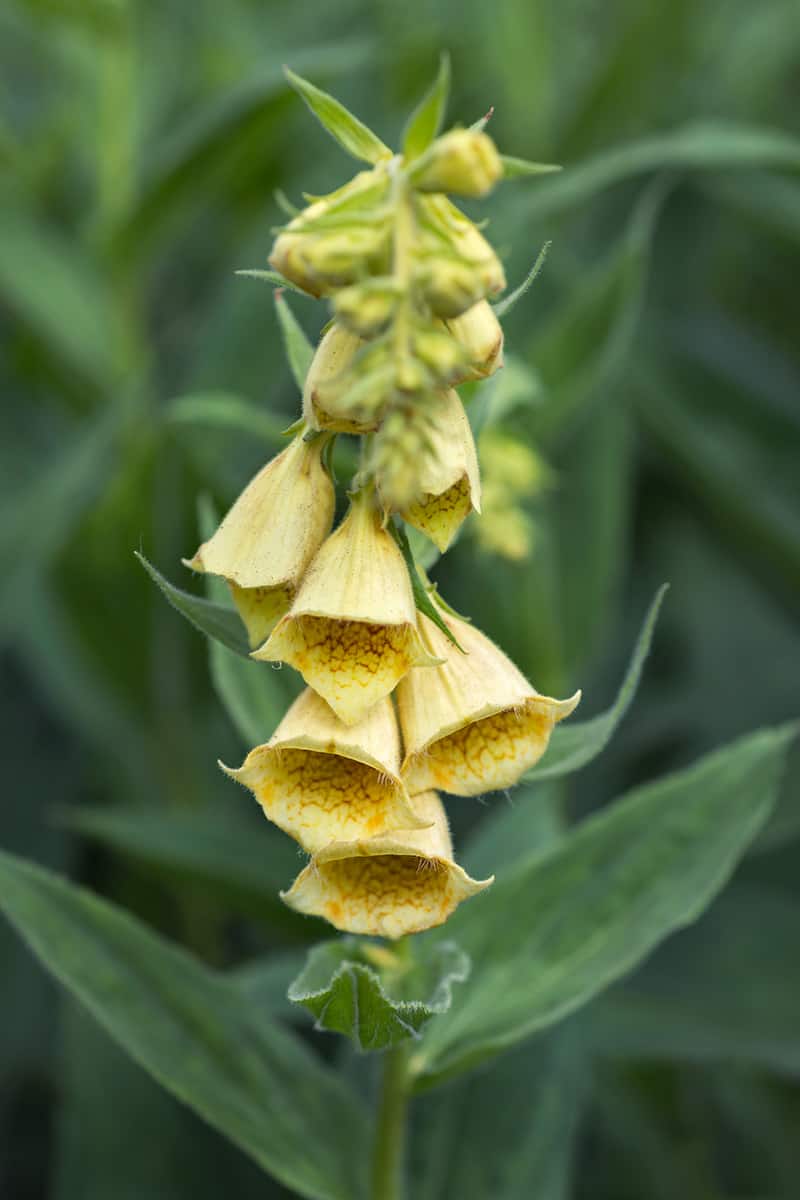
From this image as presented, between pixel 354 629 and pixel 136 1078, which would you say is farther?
pixel 136 1078

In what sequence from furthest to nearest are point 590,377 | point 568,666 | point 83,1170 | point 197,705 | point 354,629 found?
point 197,705
point 568,666
point 590,377
point 83,1170
point 354,629

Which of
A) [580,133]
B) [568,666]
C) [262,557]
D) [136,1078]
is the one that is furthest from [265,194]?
[262,557]

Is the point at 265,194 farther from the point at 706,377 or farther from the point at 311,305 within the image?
the point at 706,377

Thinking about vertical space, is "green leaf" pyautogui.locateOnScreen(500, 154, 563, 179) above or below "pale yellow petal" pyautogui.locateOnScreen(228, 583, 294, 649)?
above

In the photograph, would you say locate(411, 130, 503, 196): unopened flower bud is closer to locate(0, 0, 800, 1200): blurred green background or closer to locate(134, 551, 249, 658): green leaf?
locate(134, 551, 249, 658): green leaf

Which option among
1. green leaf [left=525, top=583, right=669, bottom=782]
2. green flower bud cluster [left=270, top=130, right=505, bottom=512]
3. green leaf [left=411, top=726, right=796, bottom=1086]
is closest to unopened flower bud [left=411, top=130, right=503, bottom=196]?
green flower bud cluster [left=270, top=130, right=505, bottom=512]

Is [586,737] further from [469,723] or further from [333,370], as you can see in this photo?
[333,370]
